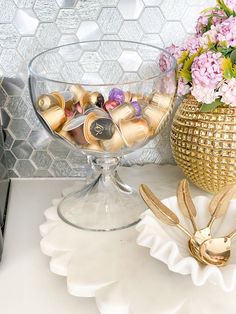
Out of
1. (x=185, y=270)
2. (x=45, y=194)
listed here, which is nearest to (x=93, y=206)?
(x=45, y=194)

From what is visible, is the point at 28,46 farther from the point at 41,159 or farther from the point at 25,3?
the point at 41,159

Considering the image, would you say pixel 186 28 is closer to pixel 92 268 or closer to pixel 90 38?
pixel 90 38

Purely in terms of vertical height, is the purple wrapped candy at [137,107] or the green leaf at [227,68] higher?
the green leaf at [227,68]

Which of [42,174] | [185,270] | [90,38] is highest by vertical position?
[90,38]

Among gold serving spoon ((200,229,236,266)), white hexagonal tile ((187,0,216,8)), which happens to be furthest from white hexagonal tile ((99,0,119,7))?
gold serving spoon ((200,229,236,266))

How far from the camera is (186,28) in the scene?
704 millimetres

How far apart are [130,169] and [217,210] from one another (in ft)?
0.76

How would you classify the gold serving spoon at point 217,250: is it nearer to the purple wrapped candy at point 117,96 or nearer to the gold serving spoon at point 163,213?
the gold serving spoon at point 163,213

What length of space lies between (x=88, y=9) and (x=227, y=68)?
0.75 feet

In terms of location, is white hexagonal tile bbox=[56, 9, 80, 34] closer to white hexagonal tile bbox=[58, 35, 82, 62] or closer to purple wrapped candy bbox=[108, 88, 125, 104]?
white hexagonal tile bbox=[58, 35, 82, 62]

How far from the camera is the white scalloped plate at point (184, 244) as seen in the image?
453mm

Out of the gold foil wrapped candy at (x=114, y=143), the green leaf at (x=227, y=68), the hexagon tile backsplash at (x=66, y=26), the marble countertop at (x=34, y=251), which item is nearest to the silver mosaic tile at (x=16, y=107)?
the hexagon tile backsplash at (x=66, y=26)

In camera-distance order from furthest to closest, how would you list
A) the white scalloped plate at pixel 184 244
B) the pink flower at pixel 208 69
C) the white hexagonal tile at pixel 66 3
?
the white hexagonal tile at pixel 66 3, the pink flower at pixel 208 69, the white scalloped plate at pixel 184 244

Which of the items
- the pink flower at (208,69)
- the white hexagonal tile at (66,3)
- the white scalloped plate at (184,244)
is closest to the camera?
the white scalloped plate at (184,244)
